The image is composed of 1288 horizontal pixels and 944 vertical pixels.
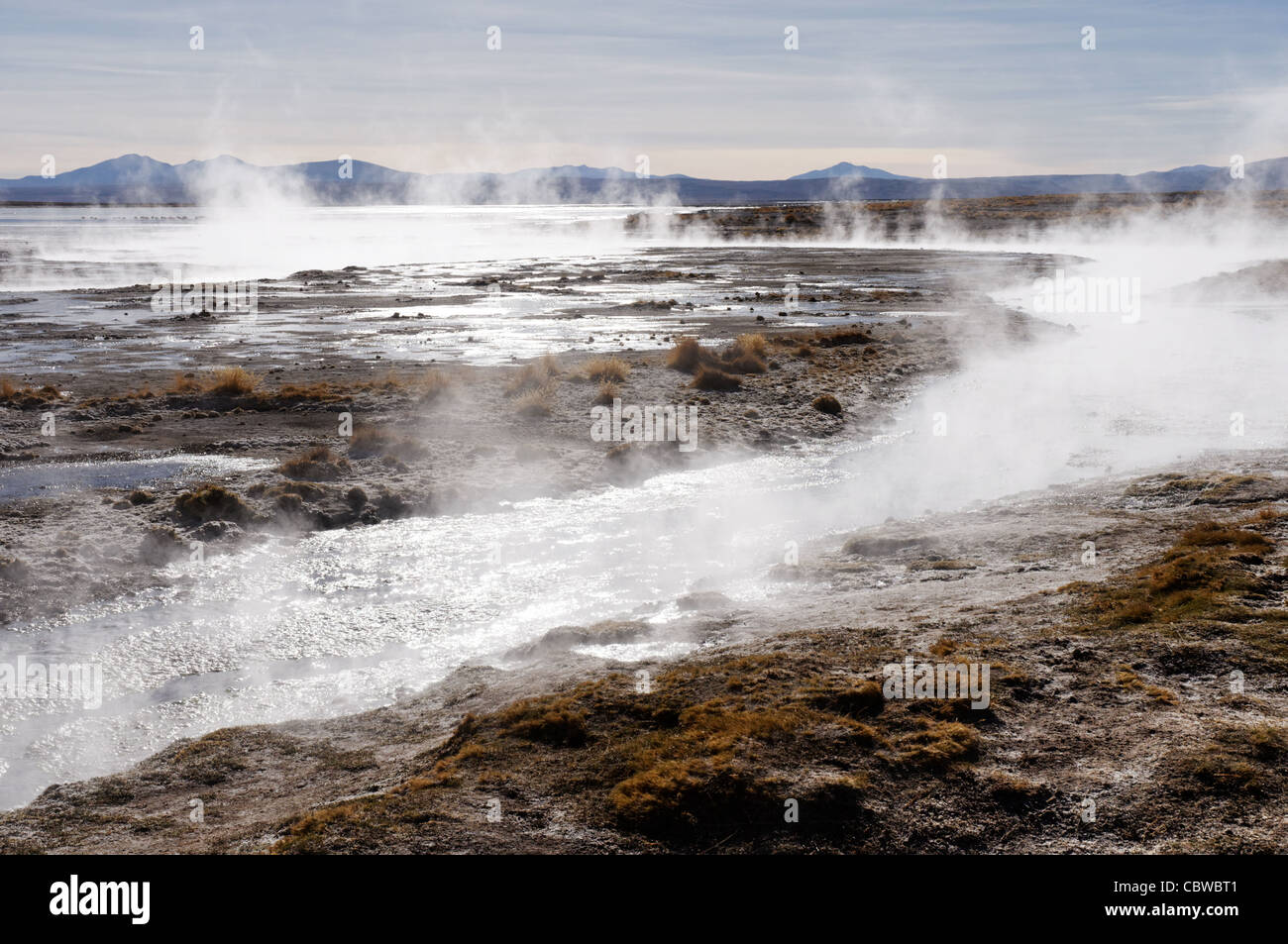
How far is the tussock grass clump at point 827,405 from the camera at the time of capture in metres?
20.9

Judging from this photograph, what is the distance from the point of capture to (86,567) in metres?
11.8

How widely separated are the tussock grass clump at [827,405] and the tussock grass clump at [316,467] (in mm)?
9925

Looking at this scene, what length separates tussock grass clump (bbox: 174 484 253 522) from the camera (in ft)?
44.2

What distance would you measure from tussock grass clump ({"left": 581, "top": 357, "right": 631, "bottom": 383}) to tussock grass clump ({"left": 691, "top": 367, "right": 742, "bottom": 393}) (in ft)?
5.61

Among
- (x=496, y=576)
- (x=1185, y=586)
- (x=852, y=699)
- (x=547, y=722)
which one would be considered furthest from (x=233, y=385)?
(x=1185, y=586)

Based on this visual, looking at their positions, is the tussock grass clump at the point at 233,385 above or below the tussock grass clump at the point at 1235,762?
above

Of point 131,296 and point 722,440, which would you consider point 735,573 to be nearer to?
point 722,440

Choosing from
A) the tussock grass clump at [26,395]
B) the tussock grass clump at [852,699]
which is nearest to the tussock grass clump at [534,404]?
the tussock grass clump at [26,395]

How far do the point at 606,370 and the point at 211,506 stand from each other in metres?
11.1

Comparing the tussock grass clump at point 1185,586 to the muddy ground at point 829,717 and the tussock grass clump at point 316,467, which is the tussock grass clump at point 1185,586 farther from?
the tussock grass clump at point 316,467

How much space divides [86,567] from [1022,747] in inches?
414

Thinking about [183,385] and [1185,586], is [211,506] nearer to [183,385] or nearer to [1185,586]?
[183,385]

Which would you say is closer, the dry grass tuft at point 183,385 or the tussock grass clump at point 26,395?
the tussock grass clump at point 26,395
